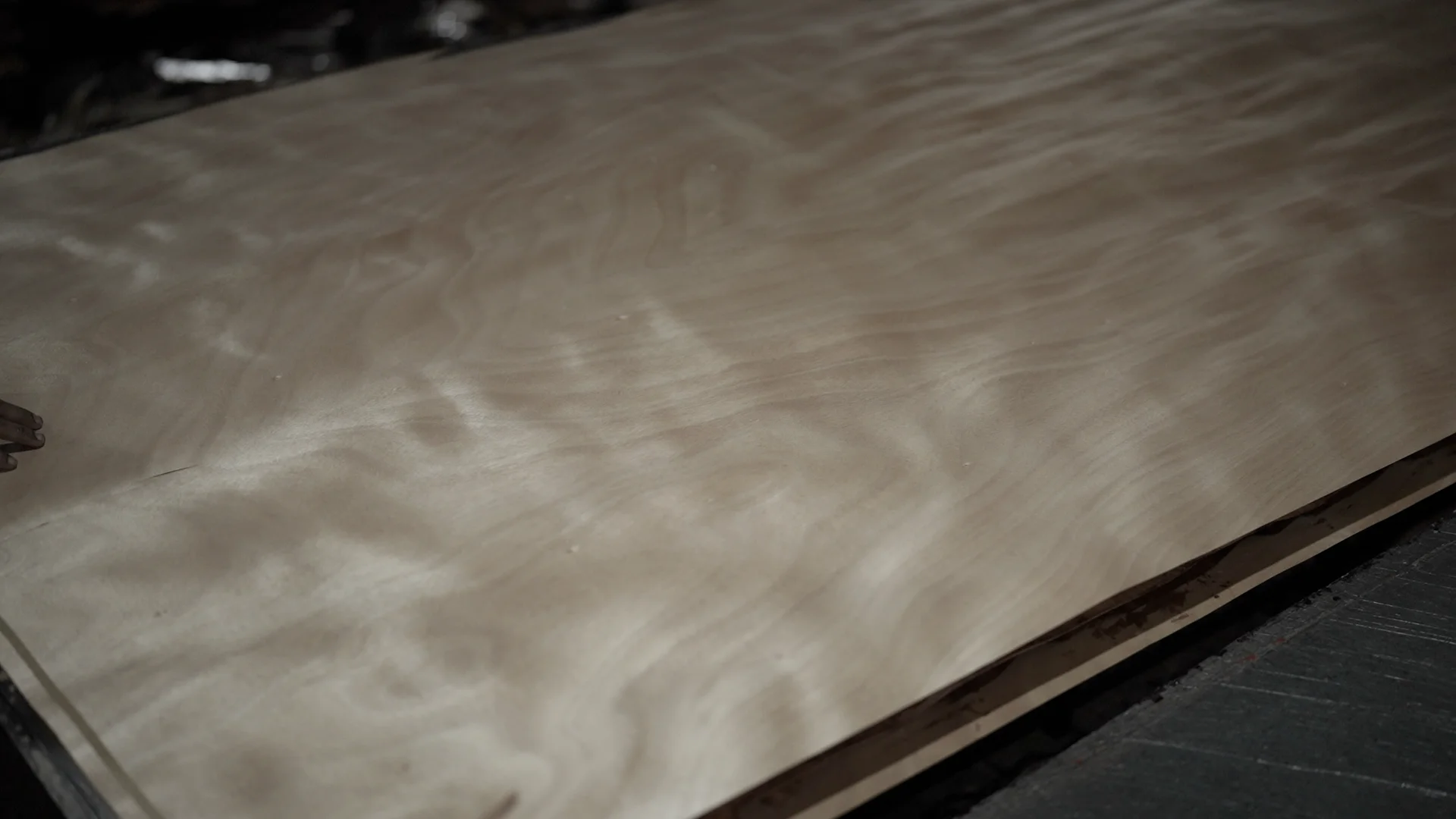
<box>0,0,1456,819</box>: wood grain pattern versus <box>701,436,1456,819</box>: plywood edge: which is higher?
<box>0,0,1456,819</box>: wood grain pattern

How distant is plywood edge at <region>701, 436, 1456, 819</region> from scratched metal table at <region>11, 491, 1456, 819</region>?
0.02 m

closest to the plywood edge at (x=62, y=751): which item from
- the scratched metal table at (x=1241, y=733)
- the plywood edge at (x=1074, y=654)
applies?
the scratched metal table at (x=1241, y=733)

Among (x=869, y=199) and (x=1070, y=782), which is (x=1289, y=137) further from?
(x=1070, y=782)

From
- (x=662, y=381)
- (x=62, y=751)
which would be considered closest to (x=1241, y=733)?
(x=662, y=381)

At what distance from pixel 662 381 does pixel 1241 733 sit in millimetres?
619

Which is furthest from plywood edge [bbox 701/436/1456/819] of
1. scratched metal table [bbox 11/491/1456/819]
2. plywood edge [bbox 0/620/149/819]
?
plywood edge [bbox 0/620/149/819]

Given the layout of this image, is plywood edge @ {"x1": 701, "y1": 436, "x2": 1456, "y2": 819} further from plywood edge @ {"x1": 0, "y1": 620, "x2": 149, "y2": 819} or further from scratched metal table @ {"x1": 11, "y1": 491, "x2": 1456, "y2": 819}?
plywood edge @ {"x1": 0, "y1": 620, "x2": 149, "y2": 819}

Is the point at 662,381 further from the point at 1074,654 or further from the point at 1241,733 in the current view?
the point at 1241,733

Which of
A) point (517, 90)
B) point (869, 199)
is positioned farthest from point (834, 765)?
point (517, 90)

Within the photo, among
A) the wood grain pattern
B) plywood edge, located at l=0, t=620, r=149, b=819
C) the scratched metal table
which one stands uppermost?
the wood grain pattern

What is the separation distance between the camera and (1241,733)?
96 centimetres

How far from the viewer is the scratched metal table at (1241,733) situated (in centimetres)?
91

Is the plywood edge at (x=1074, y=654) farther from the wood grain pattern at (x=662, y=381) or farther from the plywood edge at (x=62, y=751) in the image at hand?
the plywood edge at (x=62, y=751)

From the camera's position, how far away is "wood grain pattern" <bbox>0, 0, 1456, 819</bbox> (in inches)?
35.3
